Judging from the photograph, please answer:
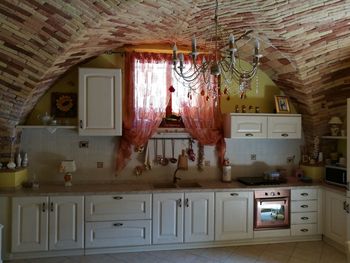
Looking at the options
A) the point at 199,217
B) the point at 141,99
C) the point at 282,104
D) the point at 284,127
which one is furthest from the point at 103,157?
the point at 282,104

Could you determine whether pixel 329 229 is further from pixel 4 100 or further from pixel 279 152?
pixel 4 100

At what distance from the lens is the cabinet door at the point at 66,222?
346 centimetres

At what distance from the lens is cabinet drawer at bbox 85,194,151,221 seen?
3.52 meters

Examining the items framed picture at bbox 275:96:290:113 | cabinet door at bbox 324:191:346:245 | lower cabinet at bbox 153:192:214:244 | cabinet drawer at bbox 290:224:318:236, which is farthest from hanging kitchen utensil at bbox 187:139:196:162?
cabinet door at bbox 324:191:346:245

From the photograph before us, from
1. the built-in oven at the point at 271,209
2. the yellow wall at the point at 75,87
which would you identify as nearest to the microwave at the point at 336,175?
the built-in oven at the point at 271,209

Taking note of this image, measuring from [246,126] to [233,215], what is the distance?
3.81 feet

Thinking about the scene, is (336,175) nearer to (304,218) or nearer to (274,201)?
(304,218)

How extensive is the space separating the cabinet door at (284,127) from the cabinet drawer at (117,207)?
1877 mm

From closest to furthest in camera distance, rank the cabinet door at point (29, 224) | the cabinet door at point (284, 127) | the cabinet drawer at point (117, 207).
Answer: the cabinet door at point (29, 224) < the cabinet drawer at point (117, 207) < the cabinet door at point (284, 127)

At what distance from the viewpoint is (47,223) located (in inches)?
136

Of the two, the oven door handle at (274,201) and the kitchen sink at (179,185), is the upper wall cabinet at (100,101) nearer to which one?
the kitchen sink at (179,185)

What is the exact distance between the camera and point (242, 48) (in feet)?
12.4

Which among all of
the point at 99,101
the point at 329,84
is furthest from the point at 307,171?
the point at 99,101

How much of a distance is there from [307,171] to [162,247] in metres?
2.33
